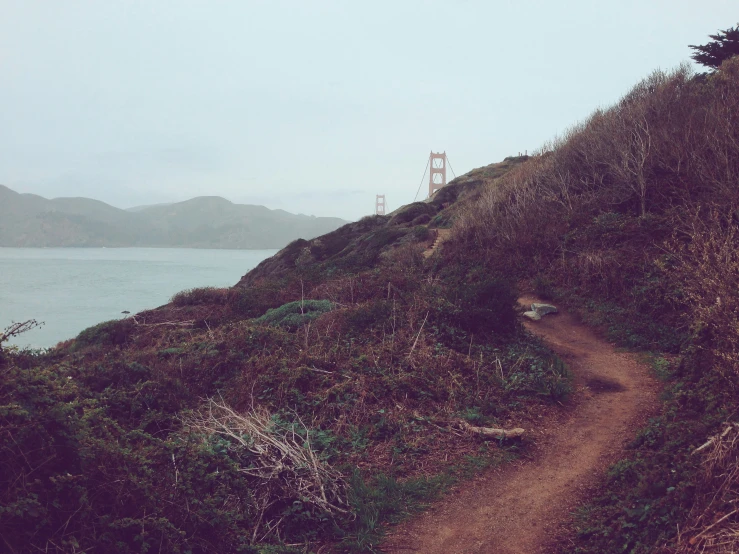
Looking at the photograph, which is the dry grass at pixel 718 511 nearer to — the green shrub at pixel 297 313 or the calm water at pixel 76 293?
the green shrub at pixel 297 313

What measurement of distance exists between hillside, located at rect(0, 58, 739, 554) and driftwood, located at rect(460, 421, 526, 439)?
0.09 metres

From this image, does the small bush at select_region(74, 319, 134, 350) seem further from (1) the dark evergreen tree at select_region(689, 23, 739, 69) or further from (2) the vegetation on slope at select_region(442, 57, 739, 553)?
(1) the dark evergreen tree at select_region(689, 23, 739, 69)

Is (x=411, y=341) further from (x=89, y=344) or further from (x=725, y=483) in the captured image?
(x=89, y=344)

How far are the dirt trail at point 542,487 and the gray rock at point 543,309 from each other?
13.2 feet

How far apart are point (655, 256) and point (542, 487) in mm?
9301

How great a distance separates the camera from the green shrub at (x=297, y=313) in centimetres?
1203

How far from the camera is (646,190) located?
48.9 feet

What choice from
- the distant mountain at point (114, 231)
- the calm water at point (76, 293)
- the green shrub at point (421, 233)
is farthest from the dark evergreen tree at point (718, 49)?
Answer: the distant mountain at point (114, 231)

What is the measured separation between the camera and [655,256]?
12273 mm

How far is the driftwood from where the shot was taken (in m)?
6.36

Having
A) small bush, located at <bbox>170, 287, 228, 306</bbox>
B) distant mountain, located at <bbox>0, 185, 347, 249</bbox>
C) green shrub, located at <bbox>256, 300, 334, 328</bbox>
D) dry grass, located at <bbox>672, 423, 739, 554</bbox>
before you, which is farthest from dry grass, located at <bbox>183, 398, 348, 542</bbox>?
distant mountain, located at <bbox>0, 185, 347, 249</bbox>

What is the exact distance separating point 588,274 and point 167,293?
170 feet

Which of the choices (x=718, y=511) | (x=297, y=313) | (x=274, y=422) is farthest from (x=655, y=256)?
(x=274, y=422)

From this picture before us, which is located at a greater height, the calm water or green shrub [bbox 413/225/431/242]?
green shrub [bbox 413/225/431/242]
